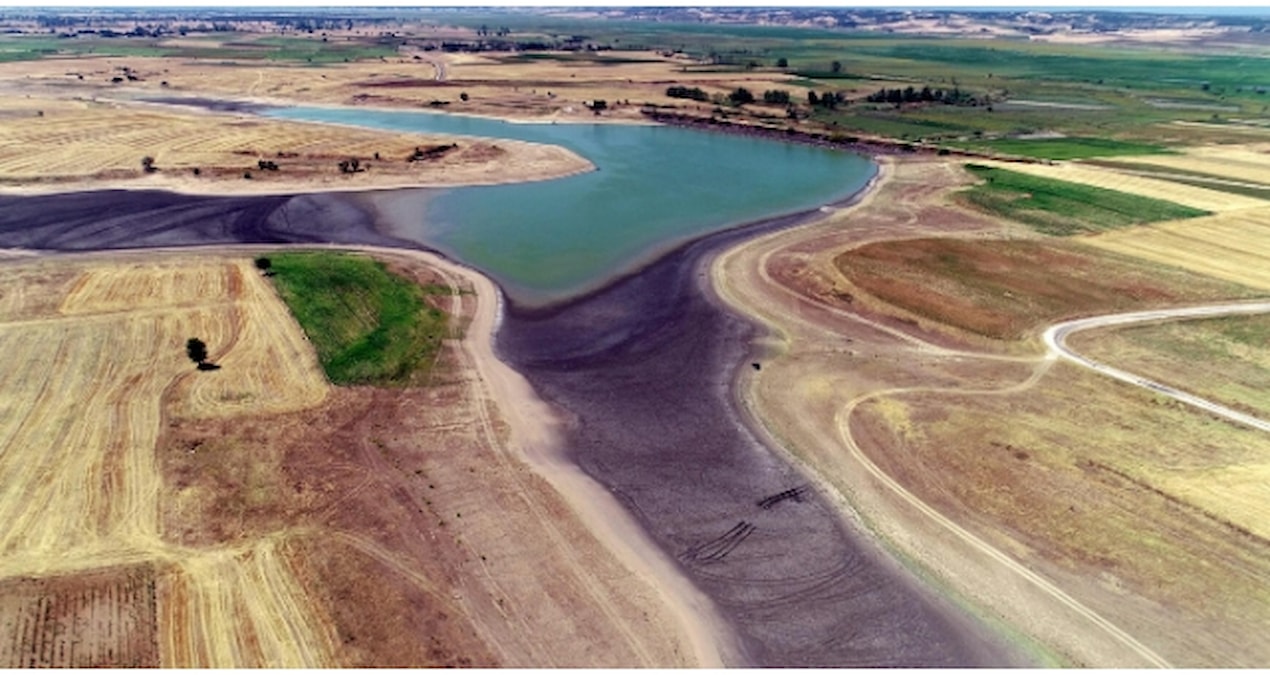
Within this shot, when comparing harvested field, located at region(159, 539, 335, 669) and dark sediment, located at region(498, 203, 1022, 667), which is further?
dark sediment, located at region(498, 203, 1022, 667)

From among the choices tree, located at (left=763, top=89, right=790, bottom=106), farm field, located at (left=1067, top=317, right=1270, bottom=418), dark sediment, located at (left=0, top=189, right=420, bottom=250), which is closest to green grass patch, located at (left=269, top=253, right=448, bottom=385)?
dark sediment, located at (left=0, top=189, right=420, bottom=250)

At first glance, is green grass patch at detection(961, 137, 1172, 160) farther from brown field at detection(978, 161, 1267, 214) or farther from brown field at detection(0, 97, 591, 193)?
brown field at detection(0, 97, 591, 193)

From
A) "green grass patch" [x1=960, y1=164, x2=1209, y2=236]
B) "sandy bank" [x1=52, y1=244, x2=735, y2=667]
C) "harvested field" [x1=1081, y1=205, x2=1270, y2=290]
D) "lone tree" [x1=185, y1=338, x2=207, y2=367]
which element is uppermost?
"green grass patch" [x1=960, y1=164, x2=1209, y2=236]

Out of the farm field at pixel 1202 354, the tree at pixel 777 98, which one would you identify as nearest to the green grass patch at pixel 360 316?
the farm field at pixel 1202 354

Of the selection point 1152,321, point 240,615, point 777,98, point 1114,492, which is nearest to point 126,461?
point 240,615

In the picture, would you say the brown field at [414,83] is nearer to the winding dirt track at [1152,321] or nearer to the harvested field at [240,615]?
the winding dirt track at [1152,321]

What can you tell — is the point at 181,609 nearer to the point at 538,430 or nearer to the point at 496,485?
the point at 496,485
